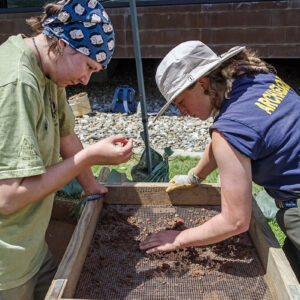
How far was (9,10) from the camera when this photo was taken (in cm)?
735

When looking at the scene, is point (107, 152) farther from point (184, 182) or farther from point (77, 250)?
point (184, 182)

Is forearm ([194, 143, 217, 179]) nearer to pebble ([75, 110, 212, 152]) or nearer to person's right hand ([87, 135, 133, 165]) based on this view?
person's right hand ([87, 135, 133, 165])

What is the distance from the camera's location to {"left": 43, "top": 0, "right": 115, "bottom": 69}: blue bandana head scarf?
Answer: 1.53m

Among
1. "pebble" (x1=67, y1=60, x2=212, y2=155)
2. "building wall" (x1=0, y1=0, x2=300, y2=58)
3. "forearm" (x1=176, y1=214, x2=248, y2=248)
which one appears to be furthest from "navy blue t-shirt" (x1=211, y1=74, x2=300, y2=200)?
"building wall" (x1=0, y1=0, x2=300, y2=58)

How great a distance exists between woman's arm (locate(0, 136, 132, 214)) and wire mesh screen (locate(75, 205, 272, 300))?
1.52 ft

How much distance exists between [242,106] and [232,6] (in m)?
5.49

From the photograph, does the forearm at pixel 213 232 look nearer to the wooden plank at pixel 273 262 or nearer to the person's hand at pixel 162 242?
the person's hand at pixel 162 242

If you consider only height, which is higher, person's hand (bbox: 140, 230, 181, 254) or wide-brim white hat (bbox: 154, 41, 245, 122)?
wide-brim white hat (bbox: 154, 41, 245, 122)

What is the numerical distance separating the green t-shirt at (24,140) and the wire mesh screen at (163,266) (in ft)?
0.89

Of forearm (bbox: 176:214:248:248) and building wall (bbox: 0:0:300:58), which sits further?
building wall (bbox: 0:0:300:58)

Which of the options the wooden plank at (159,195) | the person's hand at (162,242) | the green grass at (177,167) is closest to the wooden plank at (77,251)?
the wooden plank at (159,195)

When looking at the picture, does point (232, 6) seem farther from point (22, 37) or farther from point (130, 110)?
point (22, 37)

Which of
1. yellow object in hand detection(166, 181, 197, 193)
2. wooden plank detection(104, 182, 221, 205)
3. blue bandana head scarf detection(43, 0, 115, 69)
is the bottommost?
wooden plank detection(104, 182, 221, 205)

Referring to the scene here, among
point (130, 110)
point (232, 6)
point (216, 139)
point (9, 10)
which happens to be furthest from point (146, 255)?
point (9, 10)
